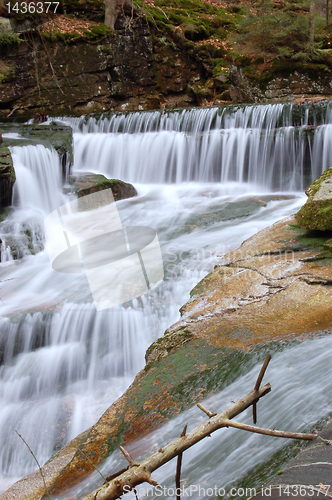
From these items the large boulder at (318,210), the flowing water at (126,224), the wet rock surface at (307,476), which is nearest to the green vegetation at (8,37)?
the flowing water at (126,224)

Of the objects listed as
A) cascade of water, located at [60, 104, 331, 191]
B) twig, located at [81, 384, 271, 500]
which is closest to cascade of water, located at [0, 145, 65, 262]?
cascade of water, located at [60, 104, 331, 191]

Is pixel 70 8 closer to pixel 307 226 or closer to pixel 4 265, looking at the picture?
pixel 4 265

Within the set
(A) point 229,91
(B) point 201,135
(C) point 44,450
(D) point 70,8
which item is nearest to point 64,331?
(C) point 44,450

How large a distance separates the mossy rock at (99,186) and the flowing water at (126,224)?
0.31 metres

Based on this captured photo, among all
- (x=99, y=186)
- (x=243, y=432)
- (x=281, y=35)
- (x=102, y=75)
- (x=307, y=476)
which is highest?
(x=281, y=35)

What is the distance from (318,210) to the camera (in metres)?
4.26

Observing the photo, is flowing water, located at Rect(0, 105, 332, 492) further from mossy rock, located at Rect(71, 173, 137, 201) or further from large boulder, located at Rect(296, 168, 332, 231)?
large boulder, located at Rect(296, 168, 332, 231)

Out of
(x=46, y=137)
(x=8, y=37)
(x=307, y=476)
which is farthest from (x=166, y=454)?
(x=8, y=37)

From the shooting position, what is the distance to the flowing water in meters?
4.06

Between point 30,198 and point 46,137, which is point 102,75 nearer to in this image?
point 46,137

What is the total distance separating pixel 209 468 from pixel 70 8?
18.9 m

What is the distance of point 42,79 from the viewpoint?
15055 mm

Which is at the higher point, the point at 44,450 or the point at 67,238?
the point at 67,238

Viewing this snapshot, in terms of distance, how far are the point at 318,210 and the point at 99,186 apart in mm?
6576
